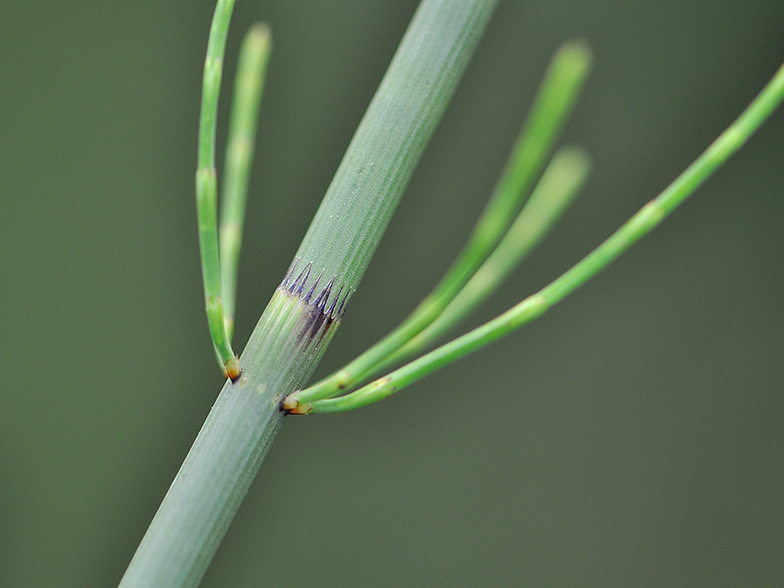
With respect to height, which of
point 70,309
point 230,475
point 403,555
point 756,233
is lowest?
point 403,555

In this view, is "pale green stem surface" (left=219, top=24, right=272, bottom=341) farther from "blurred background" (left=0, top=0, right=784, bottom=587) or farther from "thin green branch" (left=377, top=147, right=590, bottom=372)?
"blurred background" (left=0, top=0, right=784, bottom=587)

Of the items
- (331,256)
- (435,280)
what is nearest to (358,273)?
(331,256)

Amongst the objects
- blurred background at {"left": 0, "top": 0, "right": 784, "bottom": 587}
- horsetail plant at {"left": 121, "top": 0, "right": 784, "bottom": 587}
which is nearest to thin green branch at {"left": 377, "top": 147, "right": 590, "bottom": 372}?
horsetail plant at {"left": 121, "top": 0, "right": 784, "bottom": 587}

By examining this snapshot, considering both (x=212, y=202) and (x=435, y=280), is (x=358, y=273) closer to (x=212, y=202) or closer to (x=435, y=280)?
(x=212, y=202)

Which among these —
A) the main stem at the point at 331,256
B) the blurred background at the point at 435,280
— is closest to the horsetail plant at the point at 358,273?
the main stem at the point at 331,256

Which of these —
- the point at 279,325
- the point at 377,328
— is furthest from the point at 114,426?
the point at 279,325

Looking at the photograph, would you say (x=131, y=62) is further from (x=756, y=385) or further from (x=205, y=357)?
(x=756, y=385)
